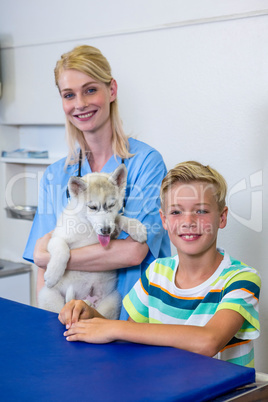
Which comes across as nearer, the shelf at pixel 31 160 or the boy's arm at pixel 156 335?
the boy's arm at pixel 156 335

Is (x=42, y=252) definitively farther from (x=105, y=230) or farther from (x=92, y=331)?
(x=92, y=331)

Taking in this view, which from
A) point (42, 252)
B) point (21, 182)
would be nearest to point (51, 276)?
point (42, 252)

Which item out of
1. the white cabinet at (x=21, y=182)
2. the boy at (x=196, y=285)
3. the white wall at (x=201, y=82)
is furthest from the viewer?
the white cabinet at (x=21, y=182)

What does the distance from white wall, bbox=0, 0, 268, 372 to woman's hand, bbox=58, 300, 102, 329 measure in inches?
45.7

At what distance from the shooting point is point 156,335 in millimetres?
1075

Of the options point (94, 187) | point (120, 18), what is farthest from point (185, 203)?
point (120, 18)

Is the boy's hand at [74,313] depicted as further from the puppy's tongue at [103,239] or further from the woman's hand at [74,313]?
the puppy's tongue at [103,239]

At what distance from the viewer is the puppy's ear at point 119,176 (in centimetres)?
162

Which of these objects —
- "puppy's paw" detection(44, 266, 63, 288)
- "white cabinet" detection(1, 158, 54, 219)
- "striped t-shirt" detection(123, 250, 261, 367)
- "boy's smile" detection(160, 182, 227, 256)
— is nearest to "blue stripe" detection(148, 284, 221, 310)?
"striped t-shirt" detection(123, 250, 261, 367)

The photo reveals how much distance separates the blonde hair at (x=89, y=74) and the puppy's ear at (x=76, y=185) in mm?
184

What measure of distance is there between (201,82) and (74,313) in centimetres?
140

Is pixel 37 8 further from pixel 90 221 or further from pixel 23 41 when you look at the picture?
pixel 90 221

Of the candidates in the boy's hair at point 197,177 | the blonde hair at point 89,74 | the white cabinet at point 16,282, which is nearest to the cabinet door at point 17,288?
the white cabinet at point 16,282

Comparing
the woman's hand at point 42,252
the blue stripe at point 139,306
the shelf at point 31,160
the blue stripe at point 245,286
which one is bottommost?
the blue stripe at point 139,306
